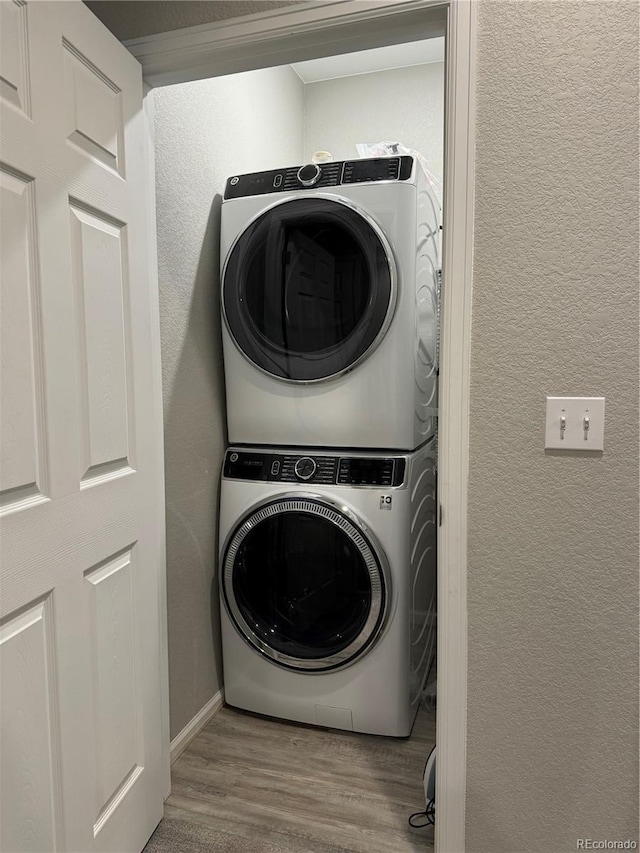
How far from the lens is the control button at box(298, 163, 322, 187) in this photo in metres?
1.90

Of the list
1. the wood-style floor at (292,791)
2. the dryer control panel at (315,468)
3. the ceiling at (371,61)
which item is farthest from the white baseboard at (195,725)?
the ceiling at (371,61)

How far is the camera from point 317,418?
6.41ft

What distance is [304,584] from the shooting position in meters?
1.99

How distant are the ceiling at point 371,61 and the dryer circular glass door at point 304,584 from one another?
2.13 meters

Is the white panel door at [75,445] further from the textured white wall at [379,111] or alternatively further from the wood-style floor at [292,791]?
the textured white wall at [379,111]

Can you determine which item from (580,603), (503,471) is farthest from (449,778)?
(503,471)

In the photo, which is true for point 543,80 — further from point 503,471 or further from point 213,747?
point 213,747

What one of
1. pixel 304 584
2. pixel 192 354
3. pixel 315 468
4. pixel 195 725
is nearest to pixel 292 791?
pixel 195 725

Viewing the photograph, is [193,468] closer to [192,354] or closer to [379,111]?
[192,354]

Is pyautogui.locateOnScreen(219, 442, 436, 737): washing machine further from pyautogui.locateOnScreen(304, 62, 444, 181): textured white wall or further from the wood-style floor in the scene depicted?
pyautogui.locateOnScreen(304, 62, 444, 181): textured white wall

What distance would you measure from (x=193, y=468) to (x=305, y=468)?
1.24 feet

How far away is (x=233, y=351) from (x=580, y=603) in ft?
4.36

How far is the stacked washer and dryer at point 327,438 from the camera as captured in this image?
1.86 metres

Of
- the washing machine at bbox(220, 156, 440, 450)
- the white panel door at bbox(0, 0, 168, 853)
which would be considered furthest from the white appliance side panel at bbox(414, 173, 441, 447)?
the white panel door at bbox(0, 0, 168, 853)
